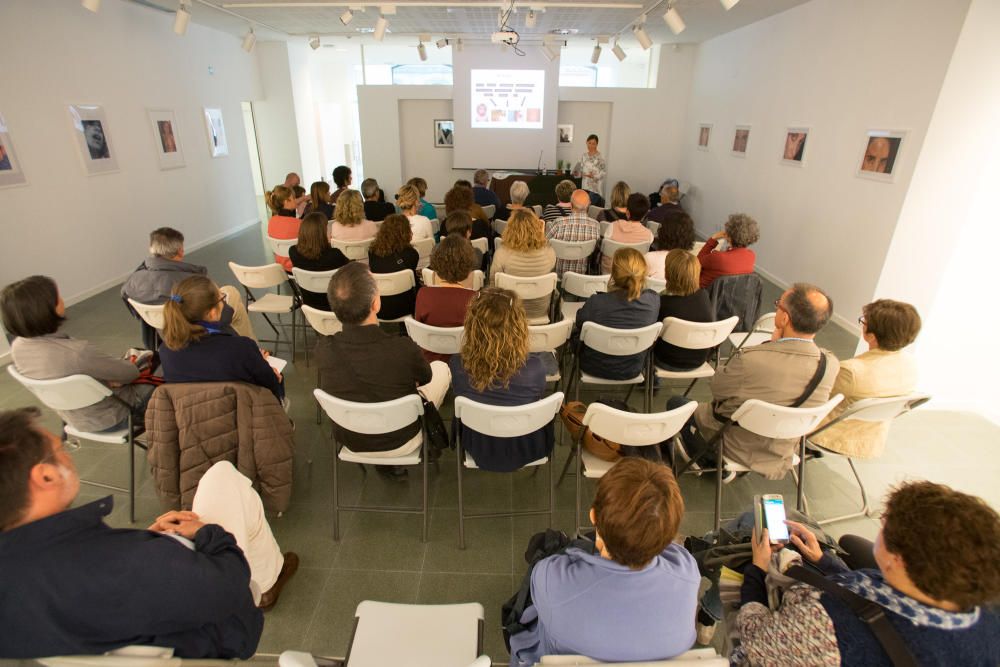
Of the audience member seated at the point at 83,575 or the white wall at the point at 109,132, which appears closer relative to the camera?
the audience member seated at the point at 83,575

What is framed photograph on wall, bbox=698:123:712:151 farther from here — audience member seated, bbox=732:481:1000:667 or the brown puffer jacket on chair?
audience member seated, bbox=732:481:1000:667

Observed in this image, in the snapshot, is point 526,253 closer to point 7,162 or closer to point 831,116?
point 831,116

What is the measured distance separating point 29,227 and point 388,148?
7080mm

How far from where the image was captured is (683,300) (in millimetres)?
3236

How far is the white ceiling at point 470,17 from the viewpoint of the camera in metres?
6.69

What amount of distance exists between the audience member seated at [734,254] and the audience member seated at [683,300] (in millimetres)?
1120

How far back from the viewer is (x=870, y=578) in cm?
120

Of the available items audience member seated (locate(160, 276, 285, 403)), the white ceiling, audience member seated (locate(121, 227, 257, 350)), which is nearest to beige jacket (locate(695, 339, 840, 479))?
audience member seated (locate(160, 276, 285, 403))

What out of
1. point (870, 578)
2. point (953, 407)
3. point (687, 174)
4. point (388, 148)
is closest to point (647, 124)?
point (687, 174)

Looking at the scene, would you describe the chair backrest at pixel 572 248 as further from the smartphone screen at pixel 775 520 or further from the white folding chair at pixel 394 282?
the smartphone screen at pixel 775 520

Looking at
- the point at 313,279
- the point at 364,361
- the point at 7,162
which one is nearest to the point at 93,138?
the point at 7,162

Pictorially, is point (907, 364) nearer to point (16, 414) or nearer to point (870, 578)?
point (870, 578)

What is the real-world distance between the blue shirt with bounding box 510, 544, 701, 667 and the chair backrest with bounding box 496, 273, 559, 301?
2.58 meters

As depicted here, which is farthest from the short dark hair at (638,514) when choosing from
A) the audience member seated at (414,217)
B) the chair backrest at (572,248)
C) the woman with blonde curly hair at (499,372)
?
the audience member seated at (414,217)
